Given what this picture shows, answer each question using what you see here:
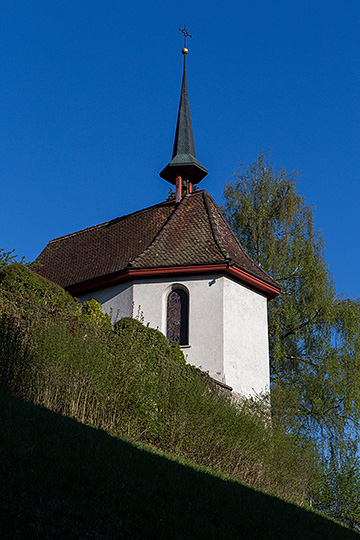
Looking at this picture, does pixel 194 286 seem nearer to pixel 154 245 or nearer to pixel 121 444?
pixel 154 245

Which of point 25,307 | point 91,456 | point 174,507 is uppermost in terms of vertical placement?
point 25,307

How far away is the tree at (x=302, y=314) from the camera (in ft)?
75.3

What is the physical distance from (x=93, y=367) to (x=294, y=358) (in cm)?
1570

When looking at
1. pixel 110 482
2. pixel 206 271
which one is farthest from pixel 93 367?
pixel 206 271

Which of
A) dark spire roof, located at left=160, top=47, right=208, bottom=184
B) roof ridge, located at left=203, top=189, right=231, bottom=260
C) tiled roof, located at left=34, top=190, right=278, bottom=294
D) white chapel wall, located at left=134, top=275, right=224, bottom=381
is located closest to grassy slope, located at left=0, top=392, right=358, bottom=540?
white chapel wall, located at left=134, top=275, right=224, bottom=381

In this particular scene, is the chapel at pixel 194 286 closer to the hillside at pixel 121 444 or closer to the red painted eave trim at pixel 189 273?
the red painted eave trim at pixel 189 273

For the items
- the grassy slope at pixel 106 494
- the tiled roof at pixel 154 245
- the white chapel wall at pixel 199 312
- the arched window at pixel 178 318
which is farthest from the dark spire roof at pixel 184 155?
the grassy slope at pixel 106 494

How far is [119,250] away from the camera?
22.5 metres

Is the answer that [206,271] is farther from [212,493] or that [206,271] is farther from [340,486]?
[212,493]

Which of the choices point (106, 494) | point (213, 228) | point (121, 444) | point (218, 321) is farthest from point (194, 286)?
point (106, 494)

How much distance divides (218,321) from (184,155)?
30.3ft

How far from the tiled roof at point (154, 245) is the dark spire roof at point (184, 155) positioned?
2.15m

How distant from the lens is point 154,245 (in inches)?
824

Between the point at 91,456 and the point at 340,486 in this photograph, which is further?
the point at 340,486
